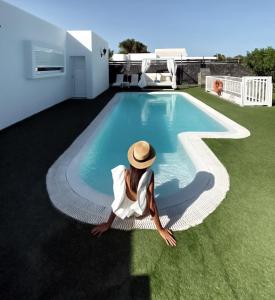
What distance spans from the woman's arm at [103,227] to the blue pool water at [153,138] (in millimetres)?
1312

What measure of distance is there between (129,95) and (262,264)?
16.3m

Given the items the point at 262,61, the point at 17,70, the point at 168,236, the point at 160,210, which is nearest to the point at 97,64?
the point at 17,70

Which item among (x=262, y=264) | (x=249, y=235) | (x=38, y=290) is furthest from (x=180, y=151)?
(x=38, y=290)

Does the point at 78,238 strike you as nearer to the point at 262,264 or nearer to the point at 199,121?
the point at 262,264

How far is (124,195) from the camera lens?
3.21m

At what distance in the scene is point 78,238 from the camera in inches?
125

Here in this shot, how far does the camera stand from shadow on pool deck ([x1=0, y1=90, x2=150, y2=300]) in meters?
2.47

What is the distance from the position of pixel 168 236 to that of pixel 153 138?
5376 millimetres

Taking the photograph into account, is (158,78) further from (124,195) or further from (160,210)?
(124,195)

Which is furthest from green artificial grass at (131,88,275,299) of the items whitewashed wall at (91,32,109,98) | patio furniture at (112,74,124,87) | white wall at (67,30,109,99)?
patio furniture at (112,74,124,87)

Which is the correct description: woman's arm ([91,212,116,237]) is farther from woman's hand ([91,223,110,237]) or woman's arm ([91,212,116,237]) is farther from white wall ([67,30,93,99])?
white wall ([67,30,93,99])

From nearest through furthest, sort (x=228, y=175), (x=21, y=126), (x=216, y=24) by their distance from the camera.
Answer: (x=228, y=175), (x=21, y=126), (x=216, y=24)

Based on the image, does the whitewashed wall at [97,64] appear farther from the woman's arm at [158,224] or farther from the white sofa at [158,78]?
the woman's arm at [158,224]

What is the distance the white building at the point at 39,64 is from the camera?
8703 millimetres
